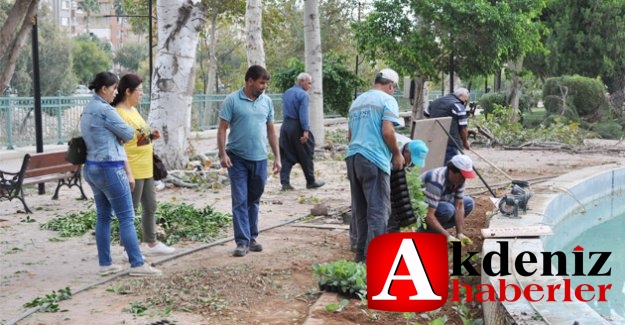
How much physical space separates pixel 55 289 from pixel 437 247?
3201 millimetres

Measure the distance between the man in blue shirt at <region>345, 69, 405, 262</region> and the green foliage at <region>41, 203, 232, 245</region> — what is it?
7.88ft

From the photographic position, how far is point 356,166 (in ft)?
24.8

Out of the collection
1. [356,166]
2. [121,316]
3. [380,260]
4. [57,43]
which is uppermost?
[57,43]

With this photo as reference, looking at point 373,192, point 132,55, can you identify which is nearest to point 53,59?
point 132,55

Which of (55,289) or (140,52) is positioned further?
(140,52)

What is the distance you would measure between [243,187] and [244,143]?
43 cm

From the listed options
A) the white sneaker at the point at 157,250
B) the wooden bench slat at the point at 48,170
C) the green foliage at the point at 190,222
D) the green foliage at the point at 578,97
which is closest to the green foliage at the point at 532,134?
the green foliage at the point at 578,97

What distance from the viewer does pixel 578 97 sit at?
92.8 feet

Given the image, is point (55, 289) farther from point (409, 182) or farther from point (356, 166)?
point (409, 182)

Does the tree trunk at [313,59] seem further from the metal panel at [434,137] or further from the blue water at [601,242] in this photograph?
the metal panel at [434,137]

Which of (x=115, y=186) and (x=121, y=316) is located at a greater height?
(x=115, y=186)

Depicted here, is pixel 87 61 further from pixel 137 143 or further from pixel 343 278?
pixel 343 278

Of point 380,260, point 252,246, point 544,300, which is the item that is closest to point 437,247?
point 380,260

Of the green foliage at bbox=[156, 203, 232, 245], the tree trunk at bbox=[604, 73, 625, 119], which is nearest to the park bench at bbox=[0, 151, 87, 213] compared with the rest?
the green foliage at bbox=[156, 203, 232, 245]
